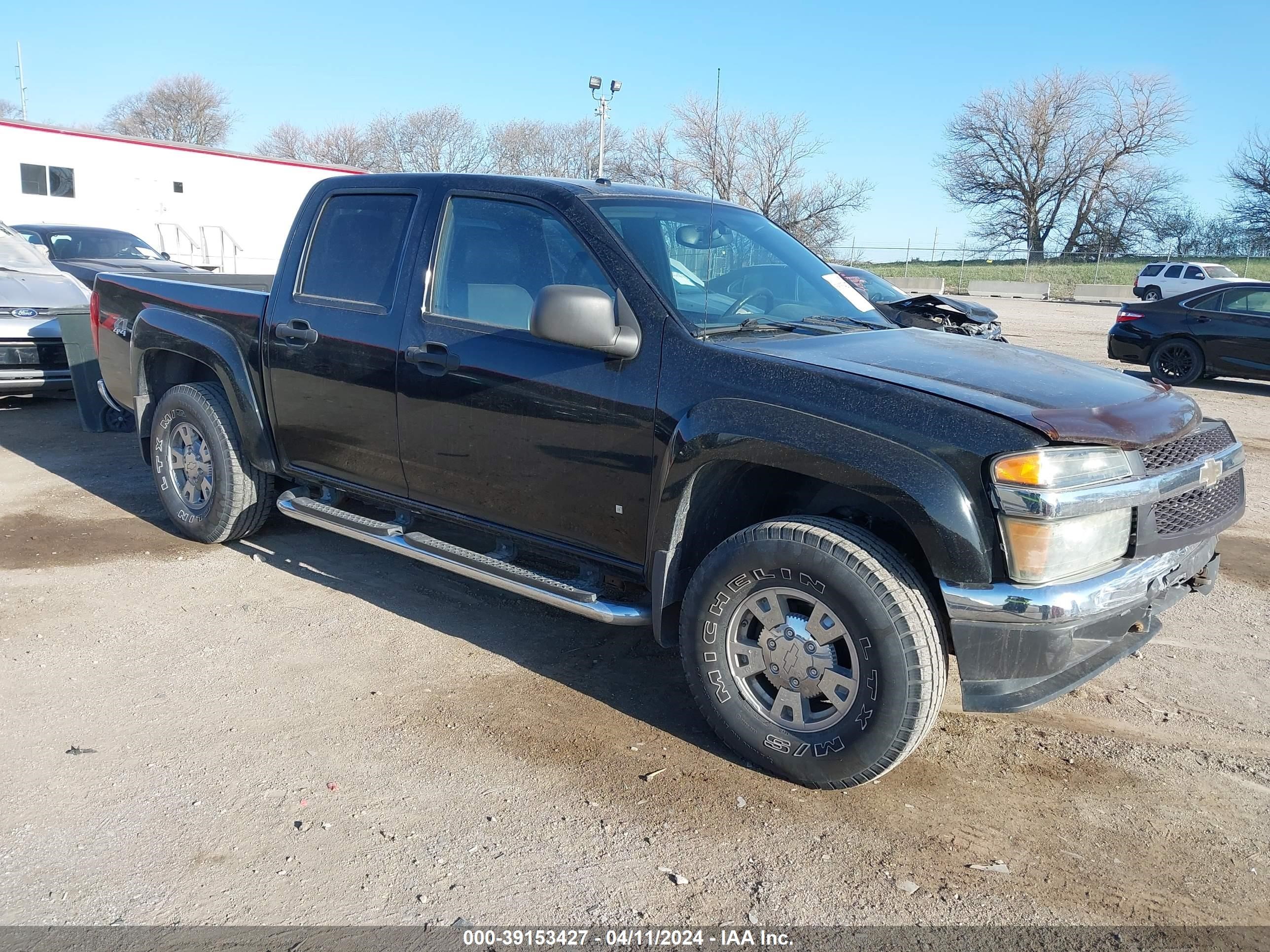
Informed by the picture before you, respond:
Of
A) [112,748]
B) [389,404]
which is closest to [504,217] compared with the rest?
[389,404]

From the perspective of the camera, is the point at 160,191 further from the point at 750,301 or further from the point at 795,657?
the point at 795,657

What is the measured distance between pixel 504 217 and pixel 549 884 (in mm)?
2592

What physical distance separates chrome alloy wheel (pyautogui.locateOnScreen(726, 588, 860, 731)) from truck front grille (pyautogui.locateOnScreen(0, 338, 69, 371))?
7485mm

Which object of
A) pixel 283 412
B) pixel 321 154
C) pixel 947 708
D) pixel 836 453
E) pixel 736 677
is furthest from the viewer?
→ pixel 321 154

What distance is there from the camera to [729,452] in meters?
Result: 3.43

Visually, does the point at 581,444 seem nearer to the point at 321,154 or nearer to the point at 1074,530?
the point at 1074,530

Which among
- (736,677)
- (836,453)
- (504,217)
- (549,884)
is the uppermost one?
(504,217)

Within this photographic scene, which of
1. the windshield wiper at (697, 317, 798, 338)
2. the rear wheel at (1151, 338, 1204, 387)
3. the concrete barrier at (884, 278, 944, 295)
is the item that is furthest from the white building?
the concrete barrier at (884, 278, 944, 295)

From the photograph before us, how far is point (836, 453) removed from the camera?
3.20 meters

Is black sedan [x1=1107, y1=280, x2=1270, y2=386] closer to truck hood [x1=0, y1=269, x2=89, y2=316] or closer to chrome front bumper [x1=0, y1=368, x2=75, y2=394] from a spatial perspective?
truck hood [x1=0, y1=269, x2=89, y2=316]

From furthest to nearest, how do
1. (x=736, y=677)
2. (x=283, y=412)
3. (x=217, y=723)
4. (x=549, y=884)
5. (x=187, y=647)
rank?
(x=283, y=412)
(x=187, y=647)
(x=217, y=723)
(x=736, y=677)
(x=549, y=884)

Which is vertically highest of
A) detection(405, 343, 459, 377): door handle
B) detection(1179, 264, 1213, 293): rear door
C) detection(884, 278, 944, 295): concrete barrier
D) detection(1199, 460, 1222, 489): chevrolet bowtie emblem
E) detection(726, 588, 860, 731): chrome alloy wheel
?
detection(1179, 264, 1213, 293): rear door

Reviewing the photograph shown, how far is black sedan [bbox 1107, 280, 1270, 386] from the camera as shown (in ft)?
44.0

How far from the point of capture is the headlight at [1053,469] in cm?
294
